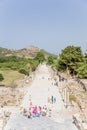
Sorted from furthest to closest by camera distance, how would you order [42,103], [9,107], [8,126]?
[42,103], [9,107], [8,126]

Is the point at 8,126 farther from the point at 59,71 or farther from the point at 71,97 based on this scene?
the point at 59,71

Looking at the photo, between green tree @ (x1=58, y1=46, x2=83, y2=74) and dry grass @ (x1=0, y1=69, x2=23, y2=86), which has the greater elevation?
green tree @ (x1=58, y1=46, x2=83, y2=74)

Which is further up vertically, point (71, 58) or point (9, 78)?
point (71, 58)

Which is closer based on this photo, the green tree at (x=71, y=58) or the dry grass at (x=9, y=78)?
the dry grass at (x=9, y=78)

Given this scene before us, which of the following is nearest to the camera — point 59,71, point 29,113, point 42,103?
point 29,113

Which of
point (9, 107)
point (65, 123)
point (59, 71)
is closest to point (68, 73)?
point (59, 71)

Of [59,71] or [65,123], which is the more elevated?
[59,71]

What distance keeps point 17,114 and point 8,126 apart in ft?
13.9

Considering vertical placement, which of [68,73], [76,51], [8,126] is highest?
[76,51]

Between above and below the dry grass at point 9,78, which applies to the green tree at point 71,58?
above

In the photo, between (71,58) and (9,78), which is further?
(71,58)

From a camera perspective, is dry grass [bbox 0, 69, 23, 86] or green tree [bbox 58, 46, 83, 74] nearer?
dry grass [bbox 0, 69, 23, 86]

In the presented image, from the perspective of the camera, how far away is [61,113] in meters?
26.0

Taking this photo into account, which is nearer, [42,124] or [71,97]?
[42,124]
